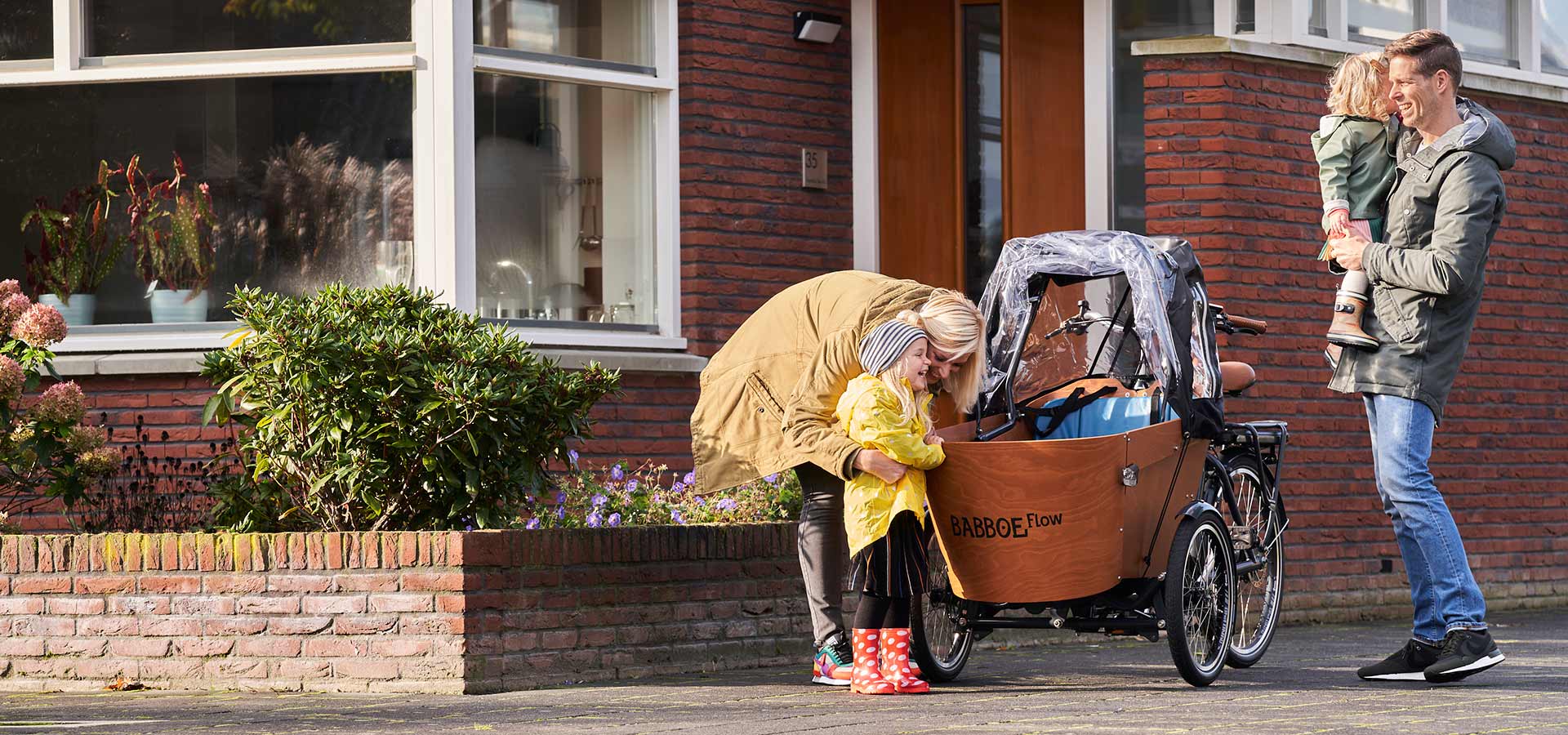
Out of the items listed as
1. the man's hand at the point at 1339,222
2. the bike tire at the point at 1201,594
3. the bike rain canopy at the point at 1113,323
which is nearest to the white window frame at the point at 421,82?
the bike rain canopy at the point at 1113,323

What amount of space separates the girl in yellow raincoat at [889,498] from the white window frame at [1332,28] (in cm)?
451

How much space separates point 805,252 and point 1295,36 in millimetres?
2834

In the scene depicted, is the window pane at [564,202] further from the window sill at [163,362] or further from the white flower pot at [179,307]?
the white flower pot at [179,307]

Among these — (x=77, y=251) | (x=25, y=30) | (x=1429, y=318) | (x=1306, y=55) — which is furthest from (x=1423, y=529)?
(x=25, y=30)

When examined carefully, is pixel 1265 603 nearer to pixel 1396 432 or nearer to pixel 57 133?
pixel 1396 432

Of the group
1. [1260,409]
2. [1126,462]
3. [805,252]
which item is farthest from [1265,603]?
[805,252]

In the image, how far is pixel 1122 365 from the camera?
27.5 ft

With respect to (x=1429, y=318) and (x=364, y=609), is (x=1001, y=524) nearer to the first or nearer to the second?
(x=1429, y=318)

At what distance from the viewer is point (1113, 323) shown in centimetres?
818

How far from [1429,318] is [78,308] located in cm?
647

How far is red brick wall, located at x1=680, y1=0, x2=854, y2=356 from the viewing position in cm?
1088

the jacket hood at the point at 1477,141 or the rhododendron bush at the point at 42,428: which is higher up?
the jacket hood at the point at 1477,141

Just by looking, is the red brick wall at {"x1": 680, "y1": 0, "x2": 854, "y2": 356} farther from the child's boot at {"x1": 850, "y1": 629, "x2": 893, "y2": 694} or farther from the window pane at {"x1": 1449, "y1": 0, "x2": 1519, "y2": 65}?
the child's boot at {"x1": 850, "y1": 629, "x2": 893, "y2": 694}

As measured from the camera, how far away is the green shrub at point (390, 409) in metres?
7.91
